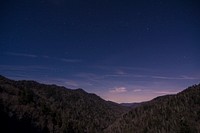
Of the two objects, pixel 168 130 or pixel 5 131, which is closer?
pixel 5 131

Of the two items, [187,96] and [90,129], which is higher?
[187,96]

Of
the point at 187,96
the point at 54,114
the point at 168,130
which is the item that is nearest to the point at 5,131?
the point at 54,114

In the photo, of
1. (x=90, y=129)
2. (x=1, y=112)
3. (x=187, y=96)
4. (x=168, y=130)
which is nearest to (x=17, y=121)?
(x=1, y=112)

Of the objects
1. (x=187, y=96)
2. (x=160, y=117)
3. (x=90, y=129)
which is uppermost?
(x=187, y=96)

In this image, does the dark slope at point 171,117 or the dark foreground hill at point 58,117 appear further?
the dark slope at point 171,117

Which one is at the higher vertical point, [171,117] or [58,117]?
[171,117]

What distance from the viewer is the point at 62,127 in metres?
113

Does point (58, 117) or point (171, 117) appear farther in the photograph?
point (171, 117)

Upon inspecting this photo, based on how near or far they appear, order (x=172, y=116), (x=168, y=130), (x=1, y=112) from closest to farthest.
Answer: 1. (x=1, y=112)
2. (x=168, y=130)
3. (x=172, y=116)

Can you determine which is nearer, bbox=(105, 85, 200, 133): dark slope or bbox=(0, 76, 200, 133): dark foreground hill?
bbox=(0, 76, 200, 133): dark foreground hill

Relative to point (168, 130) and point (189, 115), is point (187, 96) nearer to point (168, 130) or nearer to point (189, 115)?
point (189, 115)

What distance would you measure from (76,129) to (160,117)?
65141 millimetres

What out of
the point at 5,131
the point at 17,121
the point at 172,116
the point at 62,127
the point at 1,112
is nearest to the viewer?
the point at 5,131

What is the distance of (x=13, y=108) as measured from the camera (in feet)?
298
